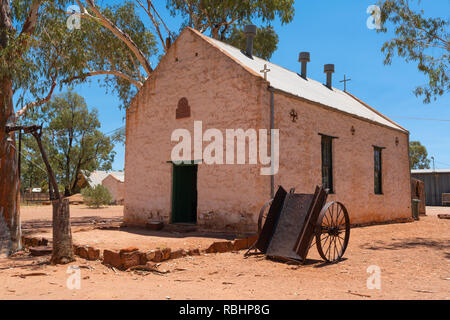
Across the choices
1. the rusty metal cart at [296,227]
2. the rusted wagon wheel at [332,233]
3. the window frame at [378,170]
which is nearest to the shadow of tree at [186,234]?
the rusty metal cart at [296,227]

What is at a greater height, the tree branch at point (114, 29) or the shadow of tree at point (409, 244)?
the tree branch at point (114, 29)

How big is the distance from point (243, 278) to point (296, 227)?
6.17 ft

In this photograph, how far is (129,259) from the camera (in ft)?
23.3

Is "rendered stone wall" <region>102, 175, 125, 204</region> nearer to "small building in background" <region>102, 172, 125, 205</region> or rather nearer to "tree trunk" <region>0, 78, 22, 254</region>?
"small building in background" <region>102, 172, 125, 205</region>

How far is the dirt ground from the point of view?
520 cm

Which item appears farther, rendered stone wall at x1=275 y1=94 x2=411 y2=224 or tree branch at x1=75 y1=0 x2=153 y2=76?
tree branch at x1=75 y1=0 x2=153 y2=76

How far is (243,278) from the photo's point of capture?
6.33m

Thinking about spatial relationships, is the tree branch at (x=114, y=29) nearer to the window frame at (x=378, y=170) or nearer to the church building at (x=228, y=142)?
the church building at (x=228, y=142)

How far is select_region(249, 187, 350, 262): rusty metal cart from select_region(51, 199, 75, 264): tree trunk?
3.92m

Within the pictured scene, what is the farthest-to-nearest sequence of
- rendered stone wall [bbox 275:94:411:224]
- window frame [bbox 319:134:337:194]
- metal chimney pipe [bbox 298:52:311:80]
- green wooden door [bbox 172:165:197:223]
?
1. metal chimney pipe [bbox 298:52:311:80]
2. window frame [bbox 319:134:337:194]
3. green wooden door [bbox 172:165:197:223]
4. rendered stone wall [bbox 275:94:411:224]

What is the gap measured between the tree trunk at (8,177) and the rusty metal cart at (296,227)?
233 inches

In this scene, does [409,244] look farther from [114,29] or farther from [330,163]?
[114,29]

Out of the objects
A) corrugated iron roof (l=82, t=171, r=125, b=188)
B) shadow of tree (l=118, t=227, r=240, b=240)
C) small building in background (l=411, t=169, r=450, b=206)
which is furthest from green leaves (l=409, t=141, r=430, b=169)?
shadow of tree (l=118, t=227, r=240, b=240)

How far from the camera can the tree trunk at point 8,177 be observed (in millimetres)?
9102
